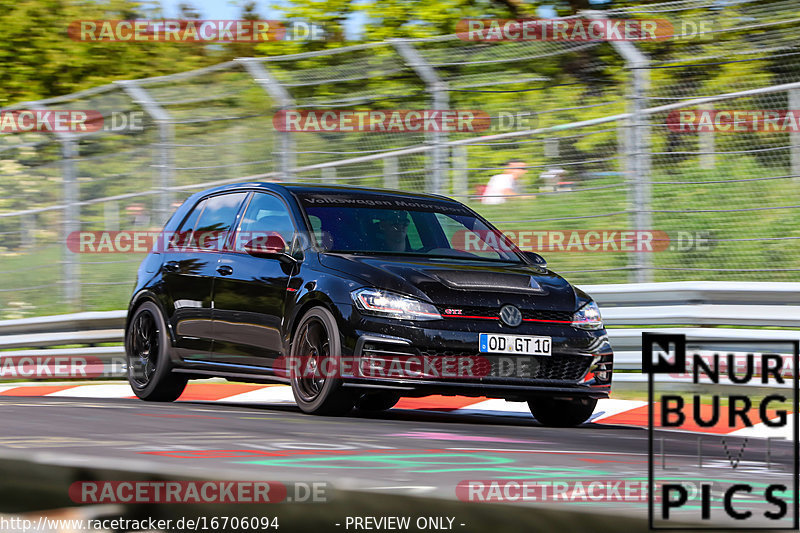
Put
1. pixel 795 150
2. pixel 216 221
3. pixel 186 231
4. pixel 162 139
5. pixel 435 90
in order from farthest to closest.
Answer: pixel 162 139
pixel 435 90
pixel 186 231
pixel 216 221
pixel 795 150

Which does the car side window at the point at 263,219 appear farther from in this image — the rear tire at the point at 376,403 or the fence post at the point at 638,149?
the fence post at the point at 638,149

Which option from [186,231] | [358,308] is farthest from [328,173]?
[358,308]

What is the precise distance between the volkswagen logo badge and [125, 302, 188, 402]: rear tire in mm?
2974

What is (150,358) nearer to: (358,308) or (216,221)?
(216,221)

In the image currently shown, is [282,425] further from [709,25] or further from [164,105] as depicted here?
[164,105]

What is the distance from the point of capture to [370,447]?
6156mm

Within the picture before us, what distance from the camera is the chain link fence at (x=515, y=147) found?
33.4 feet

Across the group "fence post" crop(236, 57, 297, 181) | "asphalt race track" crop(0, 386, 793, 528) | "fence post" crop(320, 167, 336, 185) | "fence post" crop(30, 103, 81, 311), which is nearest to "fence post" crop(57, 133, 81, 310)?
"fence post" crop(30, 103, 81, 311)

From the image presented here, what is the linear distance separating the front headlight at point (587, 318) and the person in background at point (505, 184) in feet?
9.70

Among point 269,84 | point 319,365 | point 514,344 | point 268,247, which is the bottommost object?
point 319,365

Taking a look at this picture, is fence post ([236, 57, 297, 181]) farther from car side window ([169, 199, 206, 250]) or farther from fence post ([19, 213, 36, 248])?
fence post ([19, 213, 36, 248])

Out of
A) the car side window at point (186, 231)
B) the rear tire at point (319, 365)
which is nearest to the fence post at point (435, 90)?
the car side window at point (186, 231)

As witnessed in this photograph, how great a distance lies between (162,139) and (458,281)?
6284mm

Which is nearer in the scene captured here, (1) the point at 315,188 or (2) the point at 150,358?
(1) the point at 315,188
